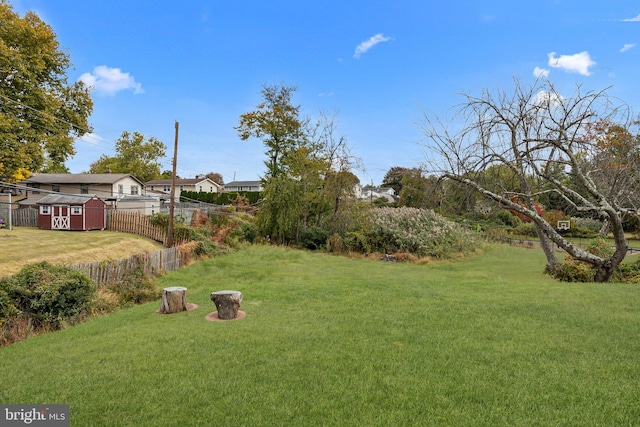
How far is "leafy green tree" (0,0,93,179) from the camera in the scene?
60.6ft

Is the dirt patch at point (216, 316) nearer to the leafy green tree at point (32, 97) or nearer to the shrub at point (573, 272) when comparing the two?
the shrub at point (573, 272)

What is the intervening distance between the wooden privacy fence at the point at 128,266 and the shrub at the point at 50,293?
0.79 metres

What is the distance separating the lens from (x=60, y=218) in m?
18.3

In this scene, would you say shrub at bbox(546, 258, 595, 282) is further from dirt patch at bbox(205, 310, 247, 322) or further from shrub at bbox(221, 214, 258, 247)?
shrub at bbox(221, 214, 258, 247)

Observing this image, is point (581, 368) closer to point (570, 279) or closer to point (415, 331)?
point (415, 331)

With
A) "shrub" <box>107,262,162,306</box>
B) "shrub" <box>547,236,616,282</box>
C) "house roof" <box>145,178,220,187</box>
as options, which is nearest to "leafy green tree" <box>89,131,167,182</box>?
"house roof" <box>145,178,220,187</box>

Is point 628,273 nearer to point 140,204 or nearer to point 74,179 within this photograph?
point 140,204

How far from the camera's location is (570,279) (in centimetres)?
1024

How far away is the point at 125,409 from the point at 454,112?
901 cm

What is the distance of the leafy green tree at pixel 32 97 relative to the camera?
1848cm

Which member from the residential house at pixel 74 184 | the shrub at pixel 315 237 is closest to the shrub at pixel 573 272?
the shrub at pixel 315 237

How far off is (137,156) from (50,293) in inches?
1977

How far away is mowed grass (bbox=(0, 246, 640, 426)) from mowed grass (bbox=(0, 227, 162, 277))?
6.12 metres

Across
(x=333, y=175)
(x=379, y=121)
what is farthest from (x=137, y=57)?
(x=333, y=175)
